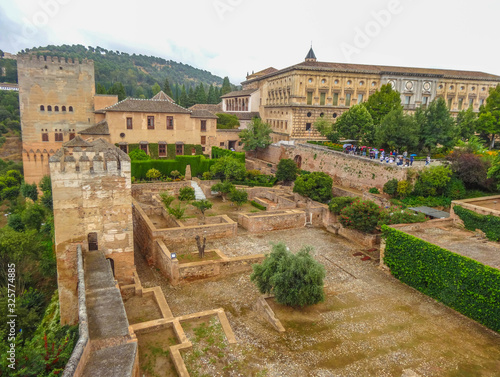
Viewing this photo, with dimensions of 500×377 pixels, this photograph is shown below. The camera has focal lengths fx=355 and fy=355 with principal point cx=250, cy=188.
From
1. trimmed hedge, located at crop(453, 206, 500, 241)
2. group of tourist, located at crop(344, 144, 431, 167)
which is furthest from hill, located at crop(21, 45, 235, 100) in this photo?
trimmed hedge, located at crop(453, 206, 500, 241)

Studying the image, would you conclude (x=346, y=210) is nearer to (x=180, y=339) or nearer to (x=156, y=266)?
(x=156, y=266)

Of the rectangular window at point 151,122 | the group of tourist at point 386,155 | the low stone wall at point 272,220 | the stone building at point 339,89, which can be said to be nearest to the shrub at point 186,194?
the low stone wall at point 272,220

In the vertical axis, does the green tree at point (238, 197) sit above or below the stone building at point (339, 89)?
below

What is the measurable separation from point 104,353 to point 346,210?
45.5 ft

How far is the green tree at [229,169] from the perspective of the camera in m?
27.0

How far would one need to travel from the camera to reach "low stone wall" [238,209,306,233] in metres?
19.0

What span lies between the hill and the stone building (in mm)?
60869

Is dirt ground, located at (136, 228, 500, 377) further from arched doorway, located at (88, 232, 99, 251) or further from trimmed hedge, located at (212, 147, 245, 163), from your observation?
trimmed hedge, located at (212, 147, 245, 163)

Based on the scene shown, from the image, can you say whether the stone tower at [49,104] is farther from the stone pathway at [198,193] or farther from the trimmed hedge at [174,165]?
the stone pathway at [198,193]

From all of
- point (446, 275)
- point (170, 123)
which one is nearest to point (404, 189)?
point (446, 275)

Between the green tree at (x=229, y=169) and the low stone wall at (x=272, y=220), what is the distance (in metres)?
7.47

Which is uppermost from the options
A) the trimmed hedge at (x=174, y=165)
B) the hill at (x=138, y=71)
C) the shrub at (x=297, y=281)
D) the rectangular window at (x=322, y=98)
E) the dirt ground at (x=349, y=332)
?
the hill at (x=138, y=71)

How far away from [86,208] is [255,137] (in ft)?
83.6

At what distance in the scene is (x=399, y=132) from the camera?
931 inches
